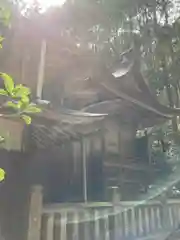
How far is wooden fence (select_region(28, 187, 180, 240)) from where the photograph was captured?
4.21 m

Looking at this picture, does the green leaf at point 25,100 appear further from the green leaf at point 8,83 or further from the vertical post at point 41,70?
the vertical post at point 41,70

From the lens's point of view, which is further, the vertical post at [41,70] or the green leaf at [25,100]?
the vertical post at [41,70]

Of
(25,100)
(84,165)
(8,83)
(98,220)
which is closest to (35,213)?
(98,220)

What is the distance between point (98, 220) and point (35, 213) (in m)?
1.23

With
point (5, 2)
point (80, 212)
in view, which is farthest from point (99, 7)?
point (5, 2)

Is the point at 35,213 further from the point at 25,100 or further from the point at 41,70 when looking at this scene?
the point at 25,100

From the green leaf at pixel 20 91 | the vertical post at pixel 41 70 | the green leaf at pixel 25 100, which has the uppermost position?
the vertical post at pixel 41 70

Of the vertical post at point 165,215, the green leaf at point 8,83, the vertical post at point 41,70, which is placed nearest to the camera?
the green leaf at point 8,83

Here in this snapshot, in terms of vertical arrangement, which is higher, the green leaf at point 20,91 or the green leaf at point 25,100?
the green leaf at point 20,91

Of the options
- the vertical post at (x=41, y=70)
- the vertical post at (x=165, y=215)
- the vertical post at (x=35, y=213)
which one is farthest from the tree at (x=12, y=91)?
the vertical post at (x=165, y=215)

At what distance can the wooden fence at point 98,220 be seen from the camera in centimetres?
421

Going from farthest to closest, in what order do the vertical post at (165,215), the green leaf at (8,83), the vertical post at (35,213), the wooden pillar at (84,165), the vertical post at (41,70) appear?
the wooden pillar at (84,165) → the vertical post at (165,215) → the vertical post at (41,70) → the vertical post at (35,213) → the green leaf at (8,83)

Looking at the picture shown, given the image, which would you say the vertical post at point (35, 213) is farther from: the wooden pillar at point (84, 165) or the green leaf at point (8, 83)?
the wooden pillar at point (84, 165)

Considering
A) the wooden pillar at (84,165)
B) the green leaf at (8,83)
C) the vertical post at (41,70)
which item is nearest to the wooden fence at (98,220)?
the wooden pillar at (84,165)
